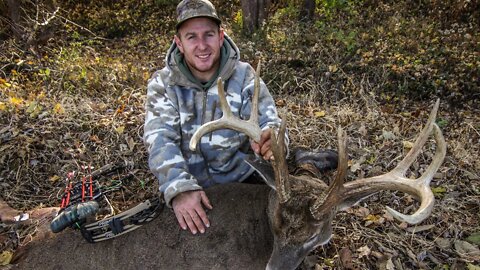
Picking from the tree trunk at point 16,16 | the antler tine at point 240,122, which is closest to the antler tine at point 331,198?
the antler tine at point 240,122

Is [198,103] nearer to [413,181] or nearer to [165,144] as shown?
[165,144]

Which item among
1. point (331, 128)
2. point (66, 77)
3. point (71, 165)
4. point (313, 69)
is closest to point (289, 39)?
point (313, 69)

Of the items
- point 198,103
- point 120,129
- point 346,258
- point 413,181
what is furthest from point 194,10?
point 346,258

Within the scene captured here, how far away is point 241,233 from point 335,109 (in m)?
3.11

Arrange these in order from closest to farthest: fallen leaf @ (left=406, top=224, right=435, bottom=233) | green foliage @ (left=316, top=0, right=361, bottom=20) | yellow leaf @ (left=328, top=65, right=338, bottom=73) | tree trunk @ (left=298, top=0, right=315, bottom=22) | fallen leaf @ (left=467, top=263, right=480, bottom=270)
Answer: fallen leaf @ (left=467, top=263, right=480, bottom=270), fallen leaf @ (left=406, top=224, right=435, bottom=233), yellow leaf @ (left=328, top=65, right=338, bottom=73), tree trunk @ (left=298, top=0, right=315, bottom=22), green foliage @ (left=316, top=0, right=361, bottom=20)

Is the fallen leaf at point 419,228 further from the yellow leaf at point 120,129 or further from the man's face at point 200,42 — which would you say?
the yellow leaf at point 120,129

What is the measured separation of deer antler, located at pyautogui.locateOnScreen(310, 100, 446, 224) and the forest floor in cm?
133

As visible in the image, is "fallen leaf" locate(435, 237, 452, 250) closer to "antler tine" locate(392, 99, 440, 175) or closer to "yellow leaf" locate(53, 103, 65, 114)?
"antler tine" locate(392, 99, 440, 175)

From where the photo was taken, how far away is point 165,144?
3631 mm

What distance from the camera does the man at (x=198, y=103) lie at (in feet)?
11.9

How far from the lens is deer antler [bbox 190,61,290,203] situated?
2.87 meters

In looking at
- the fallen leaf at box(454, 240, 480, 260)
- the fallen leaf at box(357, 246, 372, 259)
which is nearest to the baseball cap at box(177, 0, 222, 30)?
the fallen leaf at box(357, 246, 372, 259)

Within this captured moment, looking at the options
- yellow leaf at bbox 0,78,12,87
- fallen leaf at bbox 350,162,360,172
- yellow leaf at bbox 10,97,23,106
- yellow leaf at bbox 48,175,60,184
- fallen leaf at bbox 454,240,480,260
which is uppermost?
yellow leaf at bbox 0,78,12,87

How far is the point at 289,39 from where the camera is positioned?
7469mm
